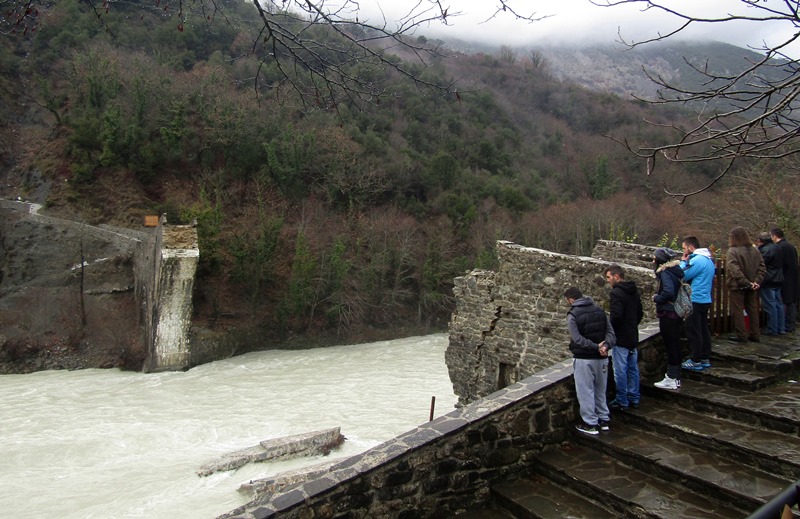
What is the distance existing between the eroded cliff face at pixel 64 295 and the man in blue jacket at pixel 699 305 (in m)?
17.9

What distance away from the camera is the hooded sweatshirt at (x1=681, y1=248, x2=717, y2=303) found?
5.25m

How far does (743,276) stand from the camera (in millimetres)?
5957

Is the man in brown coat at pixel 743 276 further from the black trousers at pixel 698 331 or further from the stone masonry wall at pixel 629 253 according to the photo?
the stone masonry wall at pixel 629 253

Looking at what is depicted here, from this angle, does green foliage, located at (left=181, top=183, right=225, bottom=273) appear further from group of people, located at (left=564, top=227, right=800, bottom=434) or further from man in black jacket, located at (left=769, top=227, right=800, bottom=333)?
man in black jacket, located at (left=769, top=227, right=800, bottom=333)

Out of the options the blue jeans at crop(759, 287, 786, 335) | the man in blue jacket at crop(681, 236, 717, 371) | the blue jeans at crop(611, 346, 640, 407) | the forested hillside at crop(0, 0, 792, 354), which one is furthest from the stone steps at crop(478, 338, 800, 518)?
the forested hillside at crop(0, 0, 792, 354)

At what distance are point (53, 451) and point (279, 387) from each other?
6441mm

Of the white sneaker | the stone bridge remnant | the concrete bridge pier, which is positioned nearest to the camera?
the white sneaker

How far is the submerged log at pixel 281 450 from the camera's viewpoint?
10384 millimetres

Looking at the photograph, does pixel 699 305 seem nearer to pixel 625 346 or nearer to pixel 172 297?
pixel 625 346

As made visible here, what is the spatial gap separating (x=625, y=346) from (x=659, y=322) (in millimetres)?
770

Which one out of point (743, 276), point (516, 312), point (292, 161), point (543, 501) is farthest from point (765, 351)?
point (292, 161)

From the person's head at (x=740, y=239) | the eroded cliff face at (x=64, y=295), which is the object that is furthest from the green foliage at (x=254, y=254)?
the person's head at (x=740, y=239)

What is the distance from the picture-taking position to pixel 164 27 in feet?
120

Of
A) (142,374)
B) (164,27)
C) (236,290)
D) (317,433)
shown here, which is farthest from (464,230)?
(164,27)
